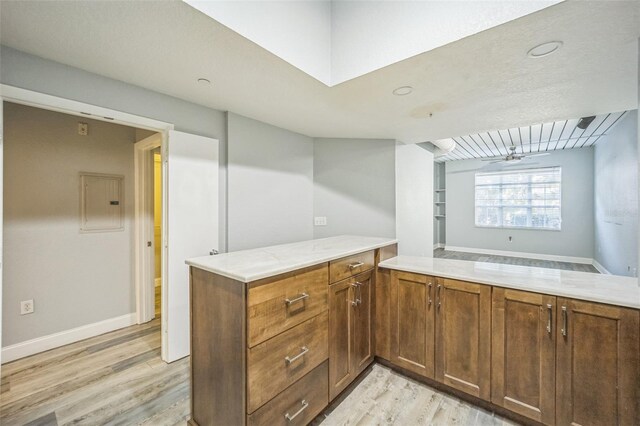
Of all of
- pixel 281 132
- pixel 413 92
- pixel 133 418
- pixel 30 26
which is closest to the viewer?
pixel 30 26

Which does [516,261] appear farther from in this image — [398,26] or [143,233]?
[143,233]

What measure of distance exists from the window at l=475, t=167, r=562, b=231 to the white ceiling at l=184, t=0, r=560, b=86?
287 inches

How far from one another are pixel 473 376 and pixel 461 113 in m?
2.28

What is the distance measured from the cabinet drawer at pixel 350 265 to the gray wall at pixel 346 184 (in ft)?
4.89

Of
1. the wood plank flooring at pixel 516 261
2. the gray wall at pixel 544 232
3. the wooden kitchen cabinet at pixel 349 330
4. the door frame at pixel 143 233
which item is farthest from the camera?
the gray wall at pixel 544 232

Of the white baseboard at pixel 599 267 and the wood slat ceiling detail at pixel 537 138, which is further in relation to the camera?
the white baseboard at pixel 599 267

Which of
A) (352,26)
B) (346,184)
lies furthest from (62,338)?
(352,26)

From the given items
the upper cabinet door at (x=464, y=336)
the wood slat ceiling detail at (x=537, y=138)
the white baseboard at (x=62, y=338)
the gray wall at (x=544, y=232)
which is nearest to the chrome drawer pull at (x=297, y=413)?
the upper cabinet door at (x=464, y=336)

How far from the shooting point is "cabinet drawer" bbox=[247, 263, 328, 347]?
1332 mm

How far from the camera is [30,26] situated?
4.83 feet

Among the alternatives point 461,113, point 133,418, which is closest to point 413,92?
point 461,113

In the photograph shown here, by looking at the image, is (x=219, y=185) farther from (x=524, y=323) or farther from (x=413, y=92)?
(x=524, y=323)

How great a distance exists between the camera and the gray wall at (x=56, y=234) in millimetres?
2463

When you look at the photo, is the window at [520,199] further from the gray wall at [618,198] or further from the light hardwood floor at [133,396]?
the light hardwood floor at [133,396]
